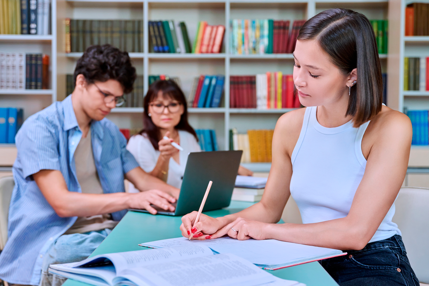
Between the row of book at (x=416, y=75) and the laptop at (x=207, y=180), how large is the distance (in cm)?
242

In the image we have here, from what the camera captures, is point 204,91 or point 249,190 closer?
point 249,190

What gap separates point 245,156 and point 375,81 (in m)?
2.36

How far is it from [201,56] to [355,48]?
237cm

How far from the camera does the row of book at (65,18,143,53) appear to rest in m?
3.25

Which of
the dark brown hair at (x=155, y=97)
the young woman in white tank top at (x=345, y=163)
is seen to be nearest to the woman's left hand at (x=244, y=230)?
the young woman in white tank top at (x=345, y=163)

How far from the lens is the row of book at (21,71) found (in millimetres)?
3180

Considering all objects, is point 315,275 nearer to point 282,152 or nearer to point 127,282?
point 127,282

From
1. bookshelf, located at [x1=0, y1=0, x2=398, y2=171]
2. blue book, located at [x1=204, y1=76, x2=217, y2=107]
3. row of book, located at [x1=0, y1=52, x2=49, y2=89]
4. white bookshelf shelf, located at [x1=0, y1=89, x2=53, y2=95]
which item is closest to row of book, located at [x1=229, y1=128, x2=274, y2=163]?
bookshelf, located at [x1=0, y1=0, x2=398, y2=171]

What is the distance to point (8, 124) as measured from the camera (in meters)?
3.25

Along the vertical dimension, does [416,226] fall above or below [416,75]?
below

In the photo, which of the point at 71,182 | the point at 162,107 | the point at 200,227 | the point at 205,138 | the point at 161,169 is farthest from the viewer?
the point at 205,138

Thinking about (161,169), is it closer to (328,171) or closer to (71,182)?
(71,182)

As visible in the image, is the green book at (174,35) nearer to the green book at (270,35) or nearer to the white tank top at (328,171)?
the green book at (270,35)

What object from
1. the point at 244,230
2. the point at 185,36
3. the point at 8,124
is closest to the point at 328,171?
the point at 244,230
